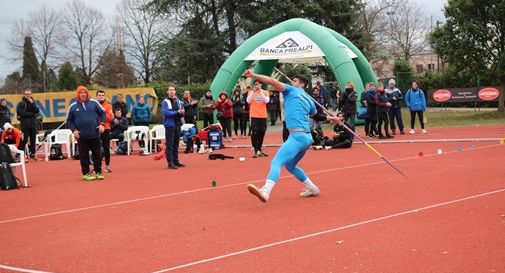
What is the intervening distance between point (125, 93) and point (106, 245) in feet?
86.4

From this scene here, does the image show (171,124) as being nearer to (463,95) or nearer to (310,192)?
(310,192)

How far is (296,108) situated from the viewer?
8.73 meters

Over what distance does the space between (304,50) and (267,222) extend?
17947mm

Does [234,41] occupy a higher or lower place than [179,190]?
higher

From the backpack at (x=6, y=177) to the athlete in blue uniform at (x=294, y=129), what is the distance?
5739 mm

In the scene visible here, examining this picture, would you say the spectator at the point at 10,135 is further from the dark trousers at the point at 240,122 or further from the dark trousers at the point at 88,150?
the dark trousers at the point at 240,122

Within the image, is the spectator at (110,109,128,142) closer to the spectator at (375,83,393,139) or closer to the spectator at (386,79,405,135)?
the spectator at (375,83,393,139)

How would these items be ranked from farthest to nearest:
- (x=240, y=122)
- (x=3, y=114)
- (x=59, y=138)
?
(x=240, y=122), (x=59, y=138), (x=3, y=114)

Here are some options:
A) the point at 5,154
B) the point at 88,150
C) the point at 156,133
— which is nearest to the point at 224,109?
the point at 156,133

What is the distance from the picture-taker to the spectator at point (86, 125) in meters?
12.2

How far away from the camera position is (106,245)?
6398mm

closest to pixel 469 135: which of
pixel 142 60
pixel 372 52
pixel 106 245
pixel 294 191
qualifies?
pixel 294 191

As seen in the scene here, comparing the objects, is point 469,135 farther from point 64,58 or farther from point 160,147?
point 64,58

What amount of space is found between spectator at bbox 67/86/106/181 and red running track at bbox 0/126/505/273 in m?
0.53
